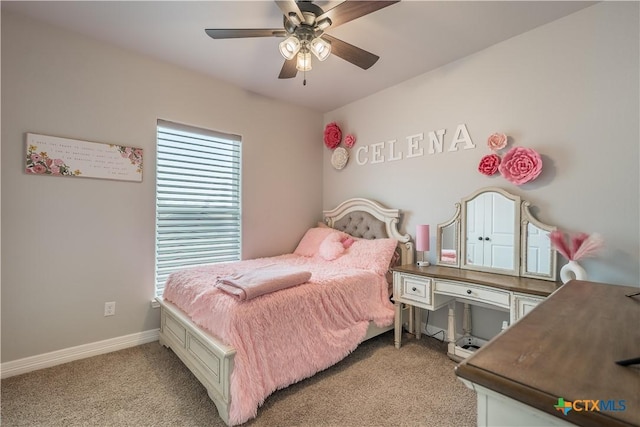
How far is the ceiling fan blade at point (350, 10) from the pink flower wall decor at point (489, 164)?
1480 millimetres

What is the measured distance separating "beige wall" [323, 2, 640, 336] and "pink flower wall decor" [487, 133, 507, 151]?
9 centimetres

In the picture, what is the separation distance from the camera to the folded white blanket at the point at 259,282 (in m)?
1.76

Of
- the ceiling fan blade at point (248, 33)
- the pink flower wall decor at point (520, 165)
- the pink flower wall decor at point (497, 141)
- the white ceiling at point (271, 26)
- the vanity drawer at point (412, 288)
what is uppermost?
the white ceiling at point (271, 26)

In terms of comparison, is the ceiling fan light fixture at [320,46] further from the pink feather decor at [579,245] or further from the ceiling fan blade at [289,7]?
the pink feather decor at [579,245]

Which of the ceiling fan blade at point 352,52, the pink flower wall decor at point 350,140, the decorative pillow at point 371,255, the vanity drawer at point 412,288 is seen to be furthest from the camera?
the pink flower wall decor at point 350,140

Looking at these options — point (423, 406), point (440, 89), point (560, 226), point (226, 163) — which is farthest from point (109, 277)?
point (560, 226)

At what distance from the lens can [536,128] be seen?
2.19 meters

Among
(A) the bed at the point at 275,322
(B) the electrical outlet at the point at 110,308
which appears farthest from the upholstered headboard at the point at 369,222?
(B) the electrical outlet at the point at 110,308

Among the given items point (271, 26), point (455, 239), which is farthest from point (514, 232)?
point (271, 26)

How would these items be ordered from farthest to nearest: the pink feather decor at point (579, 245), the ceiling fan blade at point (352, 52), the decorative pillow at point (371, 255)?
the decorative pillow at point (371, 255) → the ceiling fan blade at point (352, 52) → the pink feather decor at point (579, 245)

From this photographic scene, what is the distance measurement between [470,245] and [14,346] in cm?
354

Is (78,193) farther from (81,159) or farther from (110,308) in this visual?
(110,308)

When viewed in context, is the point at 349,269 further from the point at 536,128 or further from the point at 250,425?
the point at 536,128

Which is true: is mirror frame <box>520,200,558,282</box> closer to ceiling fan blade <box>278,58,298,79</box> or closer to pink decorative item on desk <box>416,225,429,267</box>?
pink decorative item on desk <box>416,225,429,267</box>
